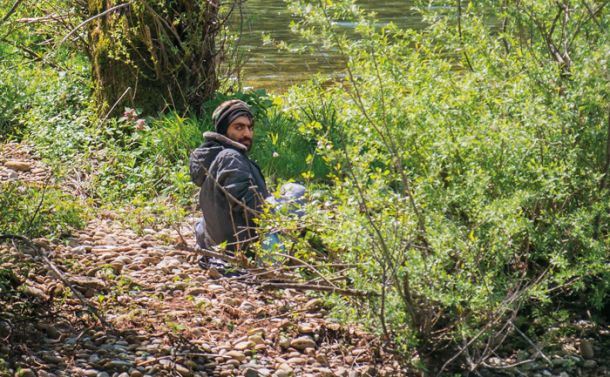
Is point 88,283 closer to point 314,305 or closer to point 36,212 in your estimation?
point 36,212

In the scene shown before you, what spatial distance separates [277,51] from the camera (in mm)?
13688

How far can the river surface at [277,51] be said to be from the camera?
12125 millimetres

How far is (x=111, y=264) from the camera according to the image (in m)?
5.29

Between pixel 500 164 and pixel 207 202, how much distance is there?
80.3 inches

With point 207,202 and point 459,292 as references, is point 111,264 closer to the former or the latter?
point 207,202

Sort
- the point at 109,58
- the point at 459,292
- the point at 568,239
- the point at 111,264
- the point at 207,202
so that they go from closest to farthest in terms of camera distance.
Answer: the point at 459,292
the point at 568,239
the point at 111,264
the point at 207,202
the point at 109,58

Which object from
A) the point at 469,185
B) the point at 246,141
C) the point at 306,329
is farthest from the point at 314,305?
the point at 246,141

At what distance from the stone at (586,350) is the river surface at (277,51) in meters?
4.87

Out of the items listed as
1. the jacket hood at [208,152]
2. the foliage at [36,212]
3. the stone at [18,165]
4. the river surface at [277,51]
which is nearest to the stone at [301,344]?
the foliage at [36,212]

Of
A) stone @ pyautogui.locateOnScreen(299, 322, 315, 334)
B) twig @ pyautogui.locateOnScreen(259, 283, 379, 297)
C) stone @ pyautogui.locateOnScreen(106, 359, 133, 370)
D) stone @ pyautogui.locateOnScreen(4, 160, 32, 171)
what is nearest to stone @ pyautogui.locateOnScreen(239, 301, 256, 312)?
twig @ pyautogui.locateOnScreen(259, 283, 379, 297)

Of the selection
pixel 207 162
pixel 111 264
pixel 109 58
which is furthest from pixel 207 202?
pixel 109 58

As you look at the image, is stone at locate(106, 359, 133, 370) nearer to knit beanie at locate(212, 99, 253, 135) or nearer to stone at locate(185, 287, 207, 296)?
stone at locate(185, 287, 207, 296)

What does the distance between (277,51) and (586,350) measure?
9555 millimetres

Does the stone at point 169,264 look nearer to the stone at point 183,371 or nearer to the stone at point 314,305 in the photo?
the stone at point 314,305
